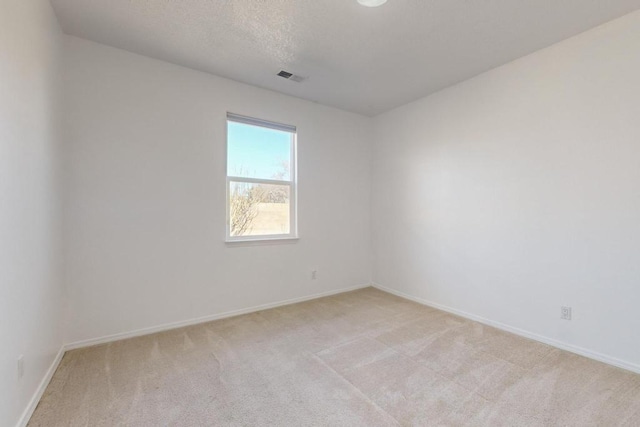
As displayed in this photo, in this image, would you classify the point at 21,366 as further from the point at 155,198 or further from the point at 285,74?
the point at 285,74

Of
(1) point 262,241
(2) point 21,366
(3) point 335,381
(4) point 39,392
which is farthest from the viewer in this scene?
(1) point 262,241

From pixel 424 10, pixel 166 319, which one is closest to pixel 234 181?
pixel 166 319

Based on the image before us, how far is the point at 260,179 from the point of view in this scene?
338 centimetres

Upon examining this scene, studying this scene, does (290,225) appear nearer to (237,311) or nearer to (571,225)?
(237,311)

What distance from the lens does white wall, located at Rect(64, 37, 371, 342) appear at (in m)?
2.41

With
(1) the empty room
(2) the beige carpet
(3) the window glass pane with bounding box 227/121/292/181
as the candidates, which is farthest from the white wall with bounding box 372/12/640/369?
(3) the window glass pane with bounding box 227/121/292/181

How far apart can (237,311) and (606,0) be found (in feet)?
13.5

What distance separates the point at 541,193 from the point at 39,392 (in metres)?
4.07

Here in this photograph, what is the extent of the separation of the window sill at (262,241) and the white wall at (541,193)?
1631mm

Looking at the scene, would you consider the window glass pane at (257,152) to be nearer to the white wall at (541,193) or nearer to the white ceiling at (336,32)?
the white ceiling at (336,32)

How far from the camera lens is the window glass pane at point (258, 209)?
323 centimetres

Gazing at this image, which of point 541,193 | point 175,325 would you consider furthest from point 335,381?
point 541,193

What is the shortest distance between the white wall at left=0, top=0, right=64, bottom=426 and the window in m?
1.46

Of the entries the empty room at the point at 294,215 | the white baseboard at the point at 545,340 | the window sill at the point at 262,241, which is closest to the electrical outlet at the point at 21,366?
the empty room at the point at 294,215
